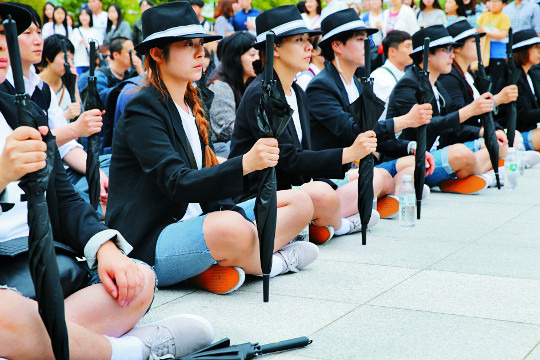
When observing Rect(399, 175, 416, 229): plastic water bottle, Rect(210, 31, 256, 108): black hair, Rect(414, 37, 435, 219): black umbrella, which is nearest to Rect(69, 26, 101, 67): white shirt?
Rect(210, 31, 256, 108): black hair

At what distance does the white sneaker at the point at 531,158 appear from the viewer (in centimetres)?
839

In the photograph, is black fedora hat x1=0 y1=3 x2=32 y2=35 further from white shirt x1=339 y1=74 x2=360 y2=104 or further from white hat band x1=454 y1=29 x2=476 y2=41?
white hat band x1=454 y1=29 x2=476 y2=41

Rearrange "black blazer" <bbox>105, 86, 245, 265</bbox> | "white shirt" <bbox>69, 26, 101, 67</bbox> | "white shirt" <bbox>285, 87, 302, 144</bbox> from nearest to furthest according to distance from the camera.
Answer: "black blazer" <bbox>105, 86, 245, 265</bbox> → "white shirt" <bbox>285, 87, 302, 144</bbox> → "white shirt" <bbox>69, 26, 101, 67</bbox>

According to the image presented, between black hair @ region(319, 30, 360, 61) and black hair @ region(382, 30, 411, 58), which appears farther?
black hair @ region(382, 30, 411, 58)

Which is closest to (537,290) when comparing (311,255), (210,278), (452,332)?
(452,332)

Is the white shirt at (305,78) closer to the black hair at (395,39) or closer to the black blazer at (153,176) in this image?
the black hair at (395,39)

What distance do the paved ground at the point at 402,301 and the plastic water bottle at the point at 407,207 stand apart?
6.3 inches

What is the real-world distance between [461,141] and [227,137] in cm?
236

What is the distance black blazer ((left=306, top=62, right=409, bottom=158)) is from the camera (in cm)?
523

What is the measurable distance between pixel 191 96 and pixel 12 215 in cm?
137

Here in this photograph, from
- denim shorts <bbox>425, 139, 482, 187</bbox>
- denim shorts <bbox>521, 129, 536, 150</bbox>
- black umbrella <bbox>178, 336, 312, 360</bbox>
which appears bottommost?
denim shorts <bbox>521, 129, 536, 150</bbox>

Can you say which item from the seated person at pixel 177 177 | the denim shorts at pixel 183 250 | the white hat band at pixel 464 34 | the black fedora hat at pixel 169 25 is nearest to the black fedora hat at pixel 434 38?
the white hat band at pixel 464 34

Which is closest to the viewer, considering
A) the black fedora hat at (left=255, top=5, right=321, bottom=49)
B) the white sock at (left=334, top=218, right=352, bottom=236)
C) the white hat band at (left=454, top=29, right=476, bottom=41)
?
the black fedora hat at (left=255, top=5, right=321, bottom=49)

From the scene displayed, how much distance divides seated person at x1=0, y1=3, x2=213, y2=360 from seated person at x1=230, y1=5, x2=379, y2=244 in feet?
5.13
